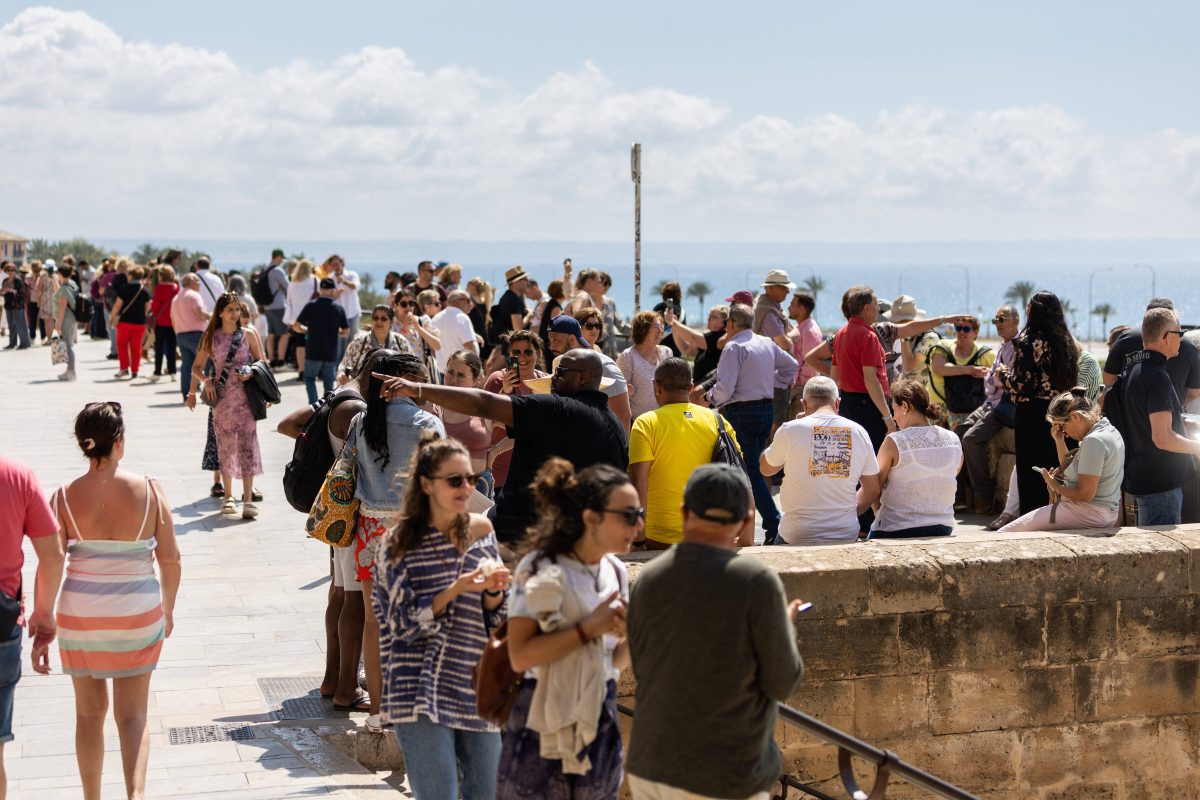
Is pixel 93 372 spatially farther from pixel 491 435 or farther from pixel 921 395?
pixel 921 395

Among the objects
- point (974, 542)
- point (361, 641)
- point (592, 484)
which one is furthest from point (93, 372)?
point (592, 484)

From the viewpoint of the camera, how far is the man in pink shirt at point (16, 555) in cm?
501

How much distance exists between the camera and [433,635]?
4484 mm

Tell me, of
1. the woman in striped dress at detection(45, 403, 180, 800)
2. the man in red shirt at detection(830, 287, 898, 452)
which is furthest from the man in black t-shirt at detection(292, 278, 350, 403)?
the woman in striped dress at detection(45, 403, 180, 800)

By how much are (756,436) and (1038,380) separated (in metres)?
2.06

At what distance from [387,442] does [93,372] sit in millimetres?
17351

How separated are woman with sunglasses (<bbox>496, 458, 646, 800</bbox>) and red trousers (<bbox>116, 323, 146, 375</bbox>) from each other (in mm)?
17248

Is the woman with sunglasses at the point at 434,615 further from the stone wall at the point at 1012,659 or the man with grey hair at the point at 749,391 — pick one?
the man with grey hair at the point at 749,391

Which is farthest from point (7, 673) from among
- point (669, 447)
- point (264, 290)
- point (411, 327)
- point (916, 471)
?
point (264, 290)

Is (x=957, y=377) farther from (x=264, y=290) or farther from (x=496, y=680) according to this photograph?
(x=264, y=290)

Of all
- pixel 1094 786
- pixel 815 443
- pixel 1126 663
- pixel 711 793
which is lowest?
pixel 1094 786

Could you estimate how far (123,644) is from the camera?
17.2ft

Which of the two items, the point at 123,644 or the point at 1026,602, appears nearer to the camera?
the point at 123,644

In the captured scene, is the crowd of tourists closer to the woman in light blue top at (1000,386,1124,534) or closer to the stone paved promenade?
the woman in light blue top at (1000,386,1124,534)
